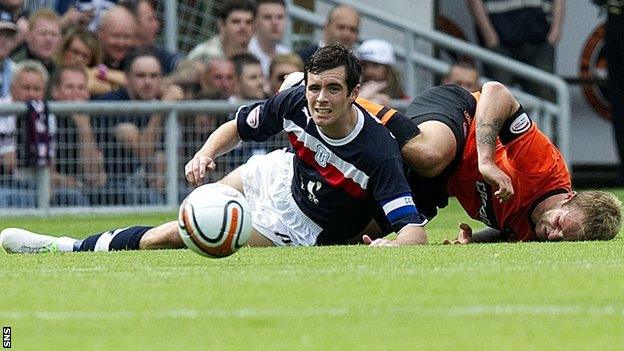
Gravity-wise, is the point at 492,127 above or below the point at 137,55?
above

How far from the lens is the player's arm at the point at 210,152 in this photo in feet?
31.1

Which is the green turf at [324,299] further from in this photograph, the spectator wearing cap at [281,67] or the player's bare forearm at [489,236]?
the spectator wearing cap at [281,67]

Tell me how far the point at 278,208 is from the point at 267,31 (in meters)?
6.88

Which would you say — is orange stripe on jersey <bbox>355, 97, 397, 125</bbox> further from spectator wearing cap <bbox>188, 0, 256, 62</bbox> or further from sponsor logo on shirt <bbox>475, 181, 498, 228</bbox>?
spectator wearing cap <bbox>188, 0, 256, 62</bbox>

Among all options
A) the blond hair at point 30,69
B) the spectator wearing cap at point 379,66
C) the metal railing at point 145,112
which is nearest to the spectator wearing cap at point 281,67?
the metal railing at point 145,112

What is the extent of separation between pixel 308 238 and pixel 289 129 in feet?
2.52

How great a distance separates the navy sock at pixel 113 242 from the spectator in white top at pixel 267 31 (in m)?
6.79

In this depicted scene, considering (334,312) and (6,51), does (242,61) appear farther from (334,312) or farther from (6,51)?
(334,312)

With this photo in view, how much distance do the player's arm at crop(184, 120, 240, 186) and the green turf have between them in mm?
482

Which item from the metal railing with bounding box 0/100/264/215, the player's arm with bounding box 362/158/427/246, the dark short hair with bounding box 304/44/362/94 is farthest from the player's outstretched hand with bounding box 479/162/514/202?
the metal railing with bounding box 0/100/264/215

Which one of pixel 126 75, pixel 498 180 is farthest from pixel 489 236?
pixel 126 75

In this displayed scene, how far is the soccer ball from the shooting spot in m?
8.66

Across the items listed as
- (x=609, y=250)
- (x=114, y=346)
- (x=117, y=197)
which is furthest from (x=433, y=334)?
(x=117, y=197)

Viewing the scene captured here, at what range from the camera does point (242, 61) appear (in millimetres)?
16359
